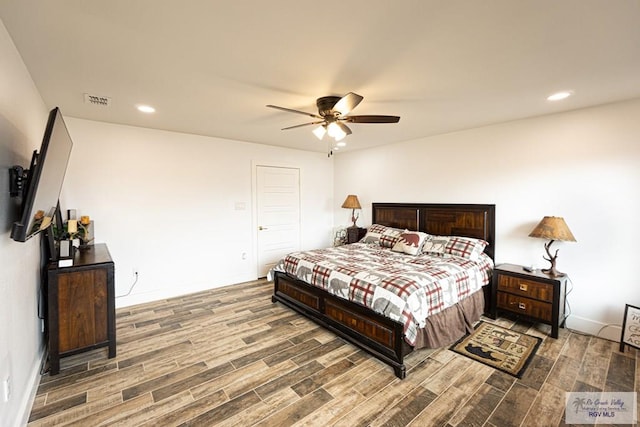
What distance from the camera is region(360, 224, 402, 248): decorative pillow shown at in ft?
14.4

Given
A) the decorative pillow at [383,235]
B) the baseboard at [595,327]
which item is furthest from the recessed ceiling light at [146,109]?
the baseboard at [595,327]

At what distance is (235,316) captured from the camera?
11.3ft

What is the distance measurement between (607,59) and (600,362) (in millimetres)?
2496

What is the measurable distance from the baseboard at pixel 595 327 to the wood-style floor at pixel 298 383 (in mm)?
158

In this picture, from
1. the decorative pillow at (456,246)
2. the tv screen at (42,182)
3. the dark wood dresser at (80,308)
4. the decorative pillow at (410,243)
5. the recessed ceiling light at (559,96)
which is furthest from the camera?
the decorative pillow at (410,243)

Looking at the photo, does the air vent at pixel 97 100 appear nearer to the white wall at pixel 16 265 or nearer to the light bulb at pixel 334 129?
the white wall at pixel 16 265

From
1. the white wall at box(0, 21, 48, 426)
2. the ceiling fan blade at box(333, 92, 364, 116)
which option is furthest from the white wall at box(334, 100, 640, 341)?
the white wall at box(0, 21, 48, 426)

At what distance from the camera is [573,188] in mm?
3088

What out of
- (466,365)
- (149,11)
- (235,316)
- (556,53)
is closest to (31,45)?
(149,11)

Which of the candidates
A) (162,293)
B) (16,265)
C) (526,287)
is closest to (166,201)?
(162,293)

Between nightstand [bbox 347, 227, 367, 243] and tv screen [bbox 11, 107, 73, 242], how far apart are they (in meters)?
4.25

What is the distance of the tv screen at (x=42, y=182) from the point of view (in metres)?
1.46

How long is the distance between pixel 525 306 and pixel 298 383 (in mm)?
2614

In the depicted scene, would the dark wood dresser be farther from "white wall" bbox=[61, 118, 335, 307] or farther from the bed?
the bed
